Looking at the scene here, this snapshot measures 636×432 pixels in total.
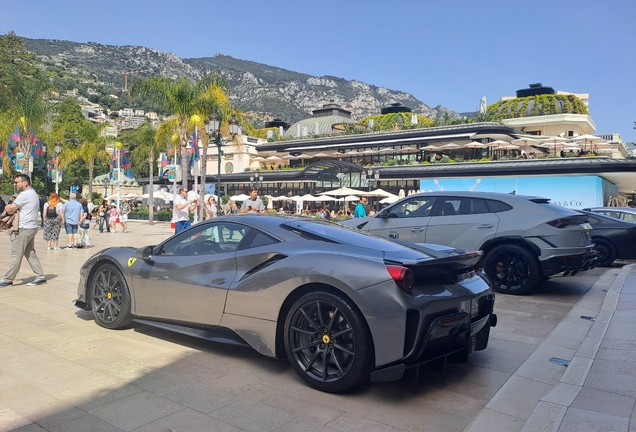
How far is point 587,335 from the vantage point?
5.11 meters

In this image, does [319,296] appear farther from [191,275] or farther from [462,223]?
[462,223]

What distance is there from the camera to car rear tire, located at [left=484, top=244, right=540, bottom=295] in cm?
768

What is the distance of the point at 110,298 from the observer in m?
5.32

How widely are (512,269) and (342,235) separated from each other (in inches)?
190

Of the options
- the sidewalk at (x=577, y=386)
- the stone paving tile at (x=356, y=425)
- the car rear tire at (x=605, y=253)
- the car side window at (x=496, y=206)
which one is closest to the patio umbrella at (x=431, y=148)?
the car rear tire at (x=605, y=253)

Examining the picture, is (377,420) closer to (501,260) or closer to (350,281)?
(350,281)

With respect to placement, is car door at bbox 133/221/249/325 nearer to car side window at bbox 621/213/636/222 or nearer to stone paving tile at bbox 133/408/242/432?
stone paving tile at bbox 133/408/242/432

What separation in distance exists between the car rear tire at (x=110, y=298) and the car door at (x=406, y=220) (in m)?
4.75

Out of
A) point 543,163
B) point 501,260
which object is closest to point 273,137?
point 543,163

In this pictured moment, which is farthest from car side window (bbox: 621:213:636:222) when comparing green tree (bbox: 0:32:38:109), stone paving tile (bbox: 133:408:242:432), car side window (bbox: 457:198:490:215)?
green tree (bbox: 0:32:38:109)

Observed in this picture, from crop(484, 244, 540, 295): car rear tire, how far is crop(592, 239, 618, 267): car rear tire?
530 cm

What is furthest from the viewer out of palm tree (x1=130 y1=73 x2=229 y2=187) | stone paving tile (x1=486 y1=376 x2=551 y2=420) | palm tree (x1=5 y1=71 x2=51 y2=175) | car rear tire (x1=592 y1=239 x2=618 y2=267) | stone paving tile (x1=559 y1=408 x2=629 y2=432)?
palm tree (x1=5 y1=71 x2=51 y2=175)

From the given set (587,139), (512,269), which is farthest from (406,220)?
(587,139)

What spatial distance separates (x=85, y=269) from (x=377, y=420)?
13.3 feet
